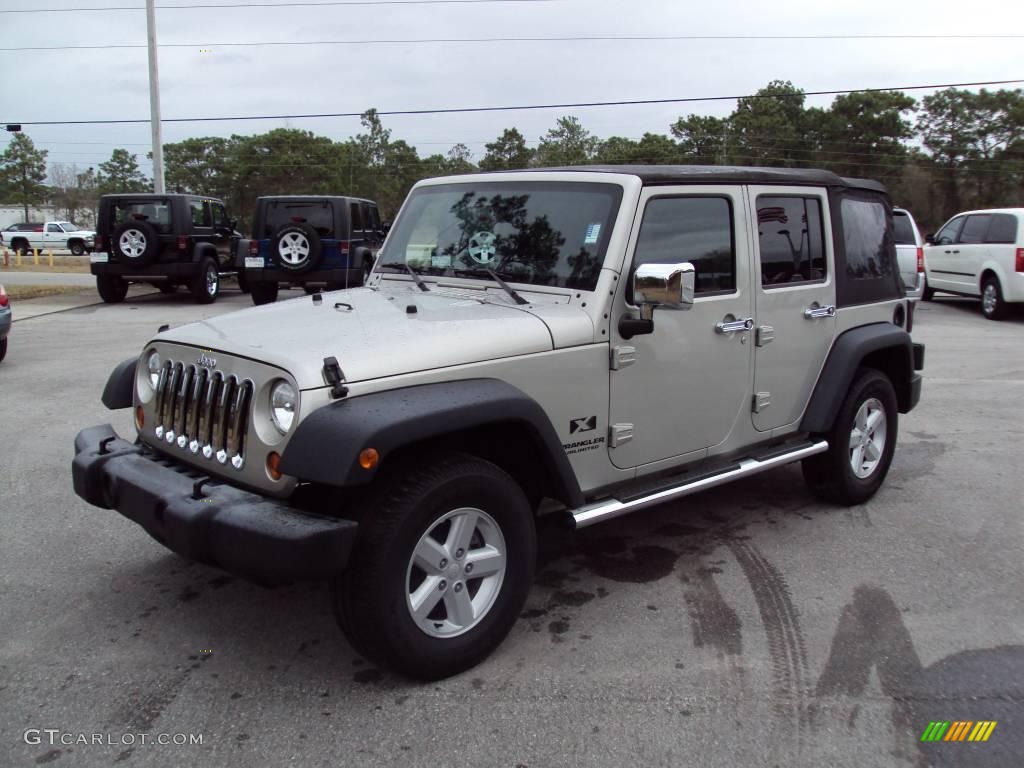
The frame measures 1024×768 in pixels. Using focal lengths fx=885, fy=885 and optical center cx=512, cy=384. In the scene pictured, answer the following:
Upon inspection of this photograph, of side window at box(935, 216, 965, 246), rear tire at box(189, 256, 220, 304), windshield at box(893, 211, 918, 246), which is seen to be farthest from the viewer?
rear tire at box(189, 256, 220, 304)

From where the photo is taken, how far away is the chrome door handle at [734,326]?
4.20 metres

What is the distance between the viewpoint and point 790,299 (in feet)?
15.1

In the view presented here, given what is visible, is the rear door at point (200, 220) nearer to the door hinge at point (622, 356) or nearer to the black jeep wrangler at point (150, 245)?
the black jeep wrangler at point (150, 245)

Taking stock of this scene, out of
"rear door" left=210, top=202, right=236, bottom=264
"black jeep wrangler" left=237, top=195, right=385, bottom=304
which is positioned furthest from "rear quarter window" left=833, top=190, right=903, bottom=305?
"rear door" left=210, top=202, right=236, bottom=264

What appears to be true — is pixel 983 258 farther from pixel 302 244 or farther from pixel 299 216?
pixel 299 216

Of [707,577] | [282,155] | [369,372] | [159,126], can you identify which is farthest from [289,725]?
[282,155]

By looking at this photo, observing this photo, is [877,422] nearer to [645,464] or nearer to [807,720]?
[645,464]

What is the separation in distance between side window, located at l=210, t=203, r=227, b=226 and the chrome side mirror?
15622 millimetres

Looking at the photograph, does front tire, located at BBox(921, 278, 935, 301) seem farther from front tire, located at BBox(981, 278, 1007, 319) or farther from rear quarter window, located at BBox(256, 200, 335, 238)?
rear quarter window, located at BBox(256, 200, 335, 238)

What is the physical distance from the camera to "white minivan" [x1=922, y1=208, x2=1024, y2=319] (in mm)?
13883

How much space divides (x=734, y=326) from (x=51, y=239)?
41.4m

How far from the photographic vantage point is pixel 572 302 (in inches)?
146

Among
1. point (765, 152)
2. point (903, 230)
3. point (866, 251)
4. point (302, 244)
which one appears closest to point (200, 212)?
point (302, 244)

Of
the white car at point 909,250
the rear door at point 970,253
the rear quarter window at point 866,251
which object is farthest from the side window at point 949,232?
the rear quarter window at point 866,251
